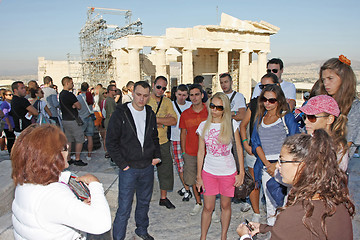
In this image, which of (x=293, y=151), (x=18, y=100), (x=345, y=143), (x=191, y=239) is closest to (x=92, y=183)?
(x=293, y=151)

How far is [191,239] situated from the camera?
3.25 meters

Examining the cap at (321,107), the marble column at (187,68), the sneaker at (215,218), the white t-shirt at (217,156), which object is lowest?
the sneaker at (215,218)

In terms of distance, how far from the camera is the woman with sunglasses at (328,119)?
2404mm

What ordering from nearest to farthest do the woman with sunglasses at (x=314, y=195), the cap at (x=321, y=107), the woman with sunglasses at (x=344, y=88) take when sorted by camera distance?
the woman with sunglasses at (x=314, y=195) → the cap at (x=321, y=107) → the woman with sunglasses at (x=344, y=88)

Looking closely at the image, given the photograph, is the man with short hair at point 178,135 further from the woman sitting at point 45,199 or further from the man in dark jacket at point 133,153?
the woman sitting at point 45,199

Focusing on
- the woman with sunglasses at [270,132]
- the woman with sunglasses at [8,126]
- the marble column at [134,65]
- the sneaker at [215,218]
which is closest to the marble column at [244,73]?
the marble column at [134,65]

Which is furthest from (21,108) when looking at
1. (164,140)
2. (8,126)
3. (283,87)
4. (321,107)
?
(321,107)

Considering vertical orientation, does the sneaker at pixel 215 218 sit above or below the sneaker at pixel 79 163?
below

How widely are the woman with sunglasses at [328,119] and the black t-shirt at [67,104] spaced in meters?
5.01

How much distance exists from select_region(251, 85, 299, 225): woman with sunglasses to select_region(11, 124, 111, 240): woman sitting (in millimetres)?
1977

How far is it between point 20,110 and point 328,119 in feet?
18.2

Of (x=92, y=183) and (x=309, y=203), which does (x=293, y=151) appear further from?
(x=92, y=183)

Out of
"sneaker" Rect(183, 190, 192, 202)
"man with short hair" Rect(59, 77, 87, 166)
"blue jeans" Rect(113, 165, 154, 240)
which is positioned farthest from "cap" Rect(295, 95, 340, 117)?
"man with short hair" Rect(59, 77, 87, 166)

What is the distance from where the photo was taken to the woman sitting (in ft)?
4.89
